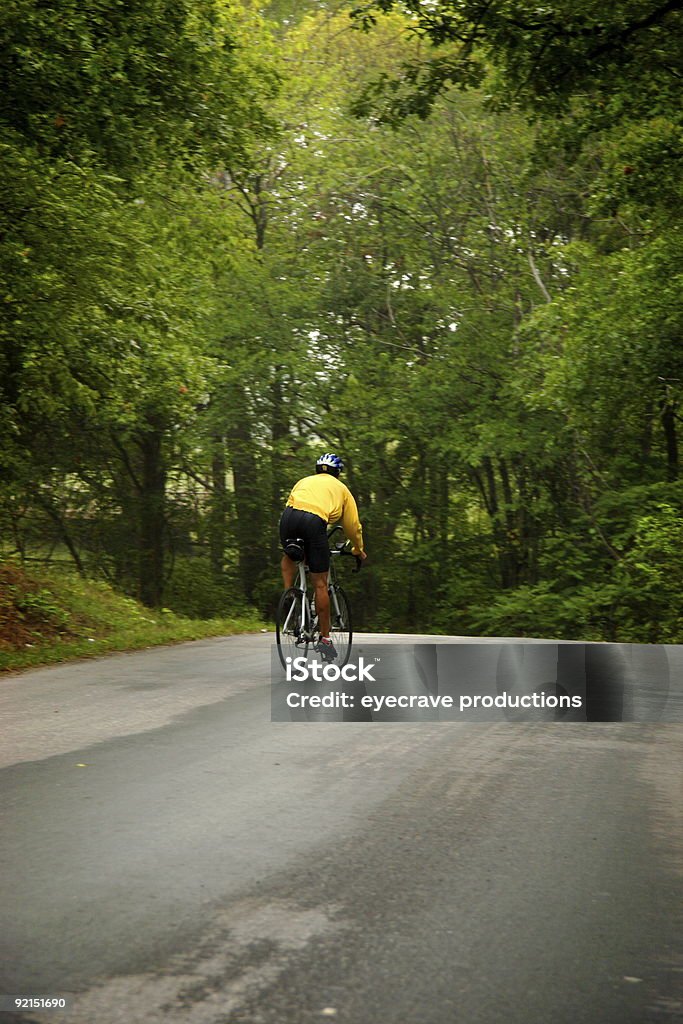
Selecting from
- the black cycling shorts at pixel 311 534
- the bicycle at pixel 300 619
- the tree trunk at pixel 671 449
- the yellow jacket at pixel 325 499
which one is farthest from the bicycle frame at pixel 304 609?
the tree trunk at pixel 671 449

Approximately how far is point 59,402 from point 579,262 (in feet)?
40.3

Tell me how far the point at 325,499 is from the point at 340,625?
1238 mm

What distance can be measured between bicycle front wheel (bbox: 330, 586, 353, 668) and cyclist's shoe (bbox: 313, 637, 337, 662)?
0.74 ft

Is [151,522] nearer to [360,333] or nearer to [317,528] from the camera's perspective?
[360,333]

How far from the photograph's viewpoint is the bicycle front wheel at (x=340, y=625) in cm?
1183

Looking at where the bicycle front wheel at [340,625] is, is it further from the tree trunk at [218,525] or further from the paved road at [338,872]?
the tree trunk at [218,525]

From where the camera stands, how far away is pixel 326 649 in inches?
453

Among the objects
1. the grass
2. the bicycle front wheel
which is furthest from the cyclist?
the grass

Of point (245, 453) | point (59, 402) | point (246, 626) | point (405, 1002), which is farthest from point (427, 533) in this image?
point (405, 1002)

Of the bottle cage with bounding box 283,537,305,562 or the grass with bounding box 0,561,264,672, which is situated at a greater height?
the bottle cage with bounding box 283,537,305,562

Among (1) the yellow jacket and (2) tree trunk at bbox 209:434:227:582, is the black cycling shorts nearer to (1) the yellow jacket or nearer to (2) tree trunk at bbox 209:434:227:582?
(1) the yellow jacket

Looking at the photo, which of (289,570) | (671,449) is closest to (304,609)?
(289,570)

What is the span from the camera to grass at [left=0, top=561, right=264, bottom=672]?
1460cm

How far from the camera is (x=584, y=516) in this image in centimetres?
2947
